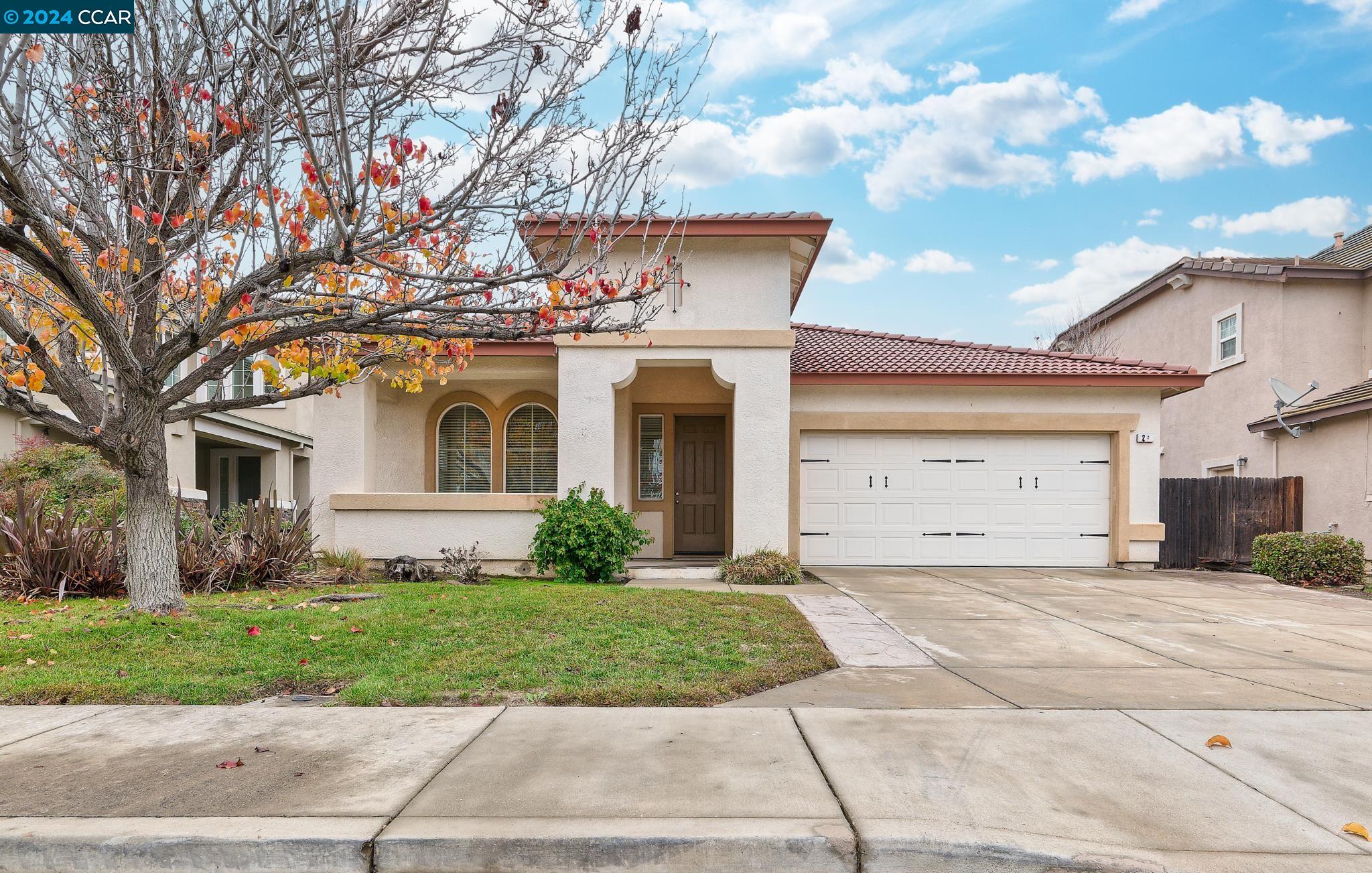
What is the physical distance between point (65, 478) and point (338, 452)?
12.9 ft

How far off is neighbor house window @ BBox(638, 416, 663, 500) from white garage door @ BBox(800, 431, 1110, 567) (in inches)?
107

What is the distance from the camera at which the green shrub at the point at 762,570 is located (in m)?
A: 11.2

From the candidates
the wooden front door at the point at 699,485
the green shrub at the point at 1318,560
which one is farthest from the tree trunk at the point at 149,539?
the green shrub at the point at 1318,560

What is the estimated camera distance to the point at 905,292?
2295 centimetres

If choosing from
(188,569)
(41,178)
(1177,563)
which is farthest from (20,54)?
(1177,563)

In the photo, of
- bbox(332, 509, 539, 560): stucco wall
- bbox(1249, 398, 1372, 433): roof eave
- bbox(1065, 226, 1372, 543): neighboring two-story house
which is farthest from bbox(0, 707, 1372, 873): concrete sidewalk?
bbox(1065, 226, 1372, 543): neighboring two-story house

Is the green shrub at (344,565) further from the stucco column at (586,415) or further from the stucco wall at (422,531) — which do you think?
the stucco column at (586,415)

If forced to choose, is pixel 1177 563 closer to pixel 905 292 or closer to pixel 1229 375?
pixel 1229 375

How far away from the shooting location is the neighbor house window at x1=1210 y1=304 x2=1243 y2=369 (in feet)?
56.9

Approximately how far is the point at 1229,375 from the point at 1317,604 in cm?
936

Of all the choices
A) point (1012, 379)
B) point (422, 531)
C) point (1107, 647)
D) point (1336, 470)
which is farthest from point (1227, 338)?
point (422, 531)

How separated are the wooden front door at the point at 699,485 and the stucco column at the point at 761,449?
8.69 ft

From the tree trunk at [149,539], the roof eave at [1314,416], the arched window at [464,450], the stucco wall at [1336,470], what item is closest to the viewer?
the tree trunk at [149,539]

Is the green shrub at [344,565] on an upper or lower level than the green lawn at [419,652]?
lower
